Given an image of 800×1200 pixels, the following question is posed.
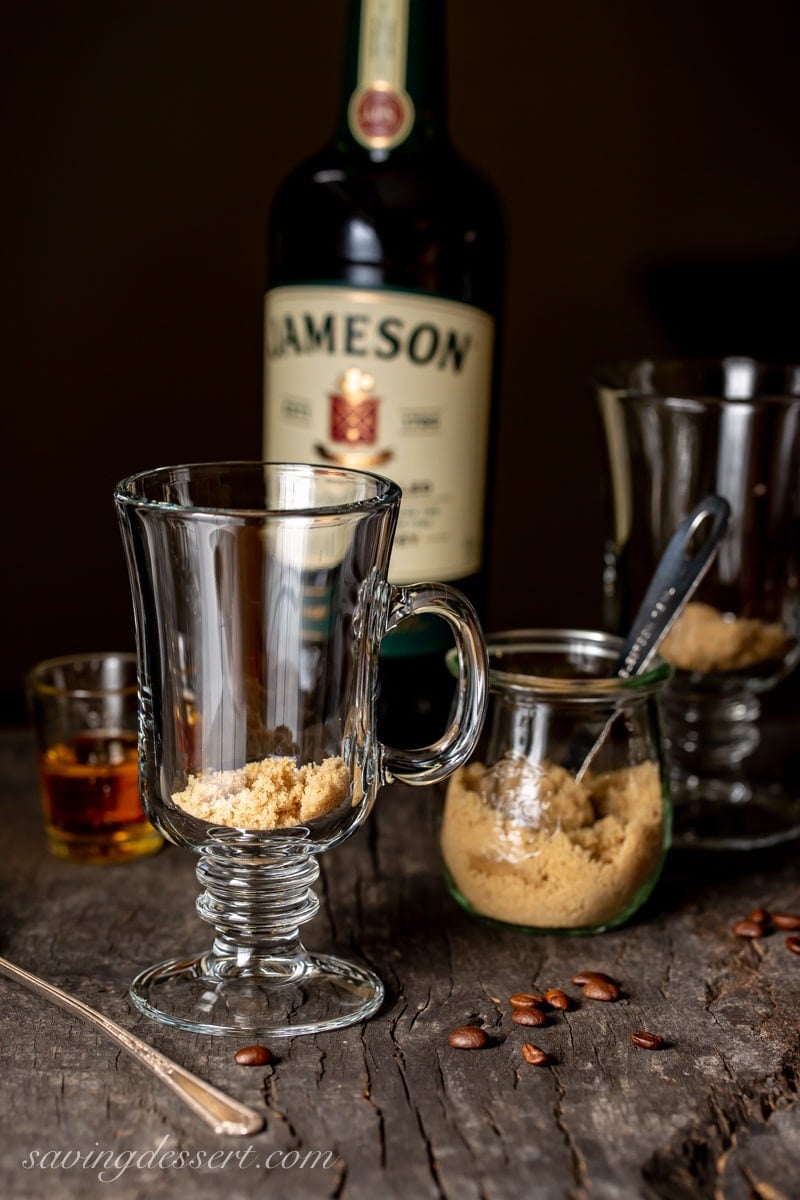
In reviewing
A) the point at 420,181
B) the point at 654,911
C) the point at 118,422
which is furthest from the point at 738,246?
the point at 654,911

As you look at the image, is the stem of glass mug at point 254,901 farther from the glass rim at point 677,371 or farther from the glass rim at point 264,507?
the glass rim at point 677,371

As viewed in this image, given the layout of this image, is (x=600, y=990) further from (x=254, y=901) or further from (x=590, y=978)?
(x=254, y=901)

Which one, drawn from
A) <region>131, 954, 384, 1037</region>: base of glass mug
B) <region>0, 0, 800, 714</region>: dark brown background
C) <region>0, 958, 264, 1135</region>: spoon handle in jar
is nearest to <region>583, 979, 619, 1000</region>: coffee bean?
<region>131, 954, 384, 1037</region>: base of glass mug

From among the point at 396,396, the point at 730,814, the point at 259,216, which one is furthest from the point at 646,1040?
the point at 259,216

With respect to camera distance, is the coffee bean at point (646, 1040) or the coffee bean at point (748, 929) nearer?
the coffee bean at point (646, 1040)

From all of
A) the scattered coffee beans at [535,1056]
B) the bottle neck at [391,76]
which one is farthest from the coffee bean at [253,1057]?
the bottle neck at [391,76]
